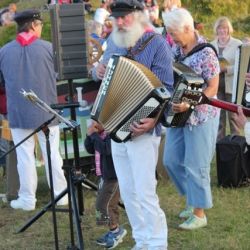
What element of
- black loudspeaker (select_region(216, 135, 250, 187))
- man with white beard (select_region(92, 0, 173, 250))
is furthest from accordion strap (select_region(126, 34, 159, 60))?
black loudspeaker (select_region(216, 135, 250, 187))

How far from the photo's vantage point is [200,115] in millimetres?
5008

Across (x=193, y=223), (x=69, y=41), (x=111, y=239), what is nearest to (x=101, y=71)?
(x=69, y=41)

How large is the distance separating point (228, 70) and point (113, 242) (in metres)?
3.27

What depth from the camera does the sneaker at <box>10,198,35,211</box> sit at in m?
6.10

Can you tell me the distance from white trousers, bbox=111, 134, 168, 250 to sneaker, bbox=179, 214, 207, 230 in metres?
0.86

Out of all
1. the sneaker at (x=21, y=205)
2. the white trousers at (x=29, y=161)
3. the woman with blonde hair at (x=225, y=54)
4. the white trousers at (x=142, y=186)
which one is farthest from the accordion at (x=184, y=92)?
the woman with blonde hair at (x=225, y=54)

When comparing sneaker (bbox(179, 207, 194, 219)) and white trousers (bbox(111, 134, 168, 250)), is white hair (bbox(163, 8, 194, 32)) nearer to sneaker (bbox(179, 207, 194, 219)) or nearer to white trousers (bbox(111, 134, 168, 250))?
white trousers (bbox(111, 134, 168, 250))

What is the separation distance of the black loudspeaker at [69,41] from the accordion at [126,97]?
2.90ft

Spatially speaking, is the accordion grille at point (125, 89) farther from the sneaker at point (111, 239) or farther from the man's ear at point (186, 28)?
the sneaker at point (111, 239)

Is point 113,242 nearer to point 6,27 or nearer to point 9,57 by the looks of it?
point 9,57

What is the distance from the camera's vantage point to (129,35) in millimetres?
4258

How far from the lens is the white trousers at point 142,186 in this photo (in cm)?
426

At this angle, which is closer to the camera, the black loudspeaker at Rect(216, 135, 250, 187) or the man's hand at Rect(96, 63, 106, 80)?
the man's hand at Rect(96, 63, 106, 80)

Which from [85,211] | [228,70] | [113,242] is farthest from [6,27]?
[113,242]
